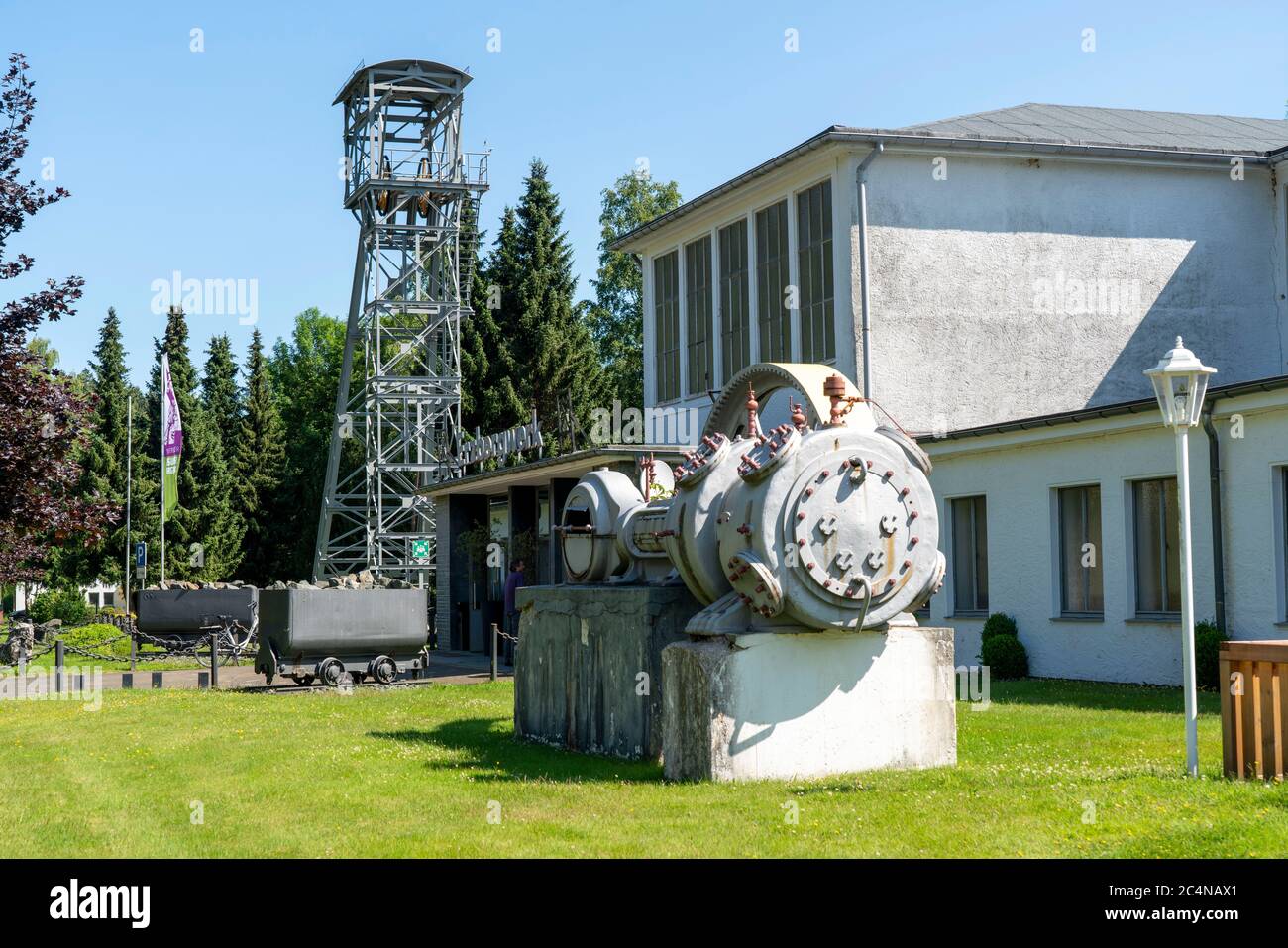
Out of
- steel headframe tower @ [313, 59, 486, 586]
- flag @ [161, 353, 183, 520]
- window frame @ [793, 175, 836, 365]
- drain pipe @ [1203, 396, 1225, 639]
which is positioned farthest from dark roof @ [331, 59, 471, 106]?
drain pipe @ [1203, 396, 1225, 639]

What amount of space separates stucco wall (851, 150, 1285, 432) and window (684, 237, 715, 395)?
499cm

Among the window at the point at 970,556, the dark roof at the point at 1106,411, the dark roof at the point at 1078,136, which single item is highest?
the dark roof at the point at 1078,136

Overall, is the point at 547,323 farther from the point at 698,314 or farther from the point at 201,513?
the point at 698,314

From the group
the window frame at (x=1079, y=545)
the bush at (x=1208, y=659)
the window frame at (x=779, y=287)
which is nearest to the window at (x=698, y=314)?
the window frame at (x=779, y=287)

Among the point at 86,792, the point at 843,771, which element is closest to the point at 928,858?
the point at 843,771

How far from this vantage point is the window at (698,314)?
90.1 feet

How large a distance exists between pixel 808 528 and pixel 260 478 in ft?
192

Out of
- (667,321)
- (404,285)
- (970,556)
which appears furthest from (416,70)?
(970,556)

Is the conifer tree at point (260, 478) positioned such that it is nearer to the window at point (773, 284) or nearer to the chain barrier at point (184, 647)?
the chain barrier at point (184, 647)

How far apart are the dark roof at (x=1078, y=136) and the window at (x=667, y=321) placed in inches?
33.0

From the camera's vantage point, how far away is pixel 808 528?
1003 centimetres

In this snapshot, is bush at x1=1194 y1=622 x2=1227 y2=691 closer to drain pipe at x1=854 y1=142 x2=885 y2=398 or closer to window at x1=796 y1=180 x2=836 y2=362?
drain pipe at x1=854 y1=142 x2=885 y2=398
